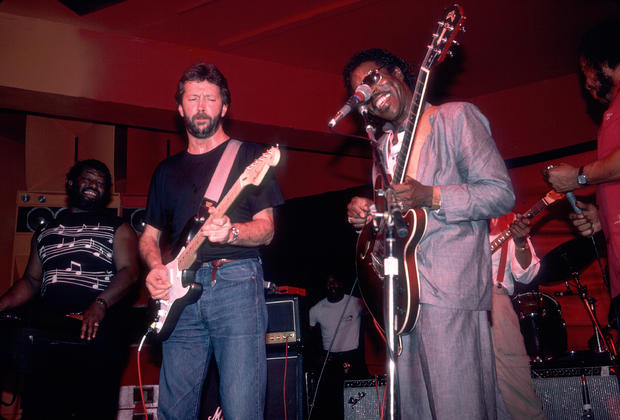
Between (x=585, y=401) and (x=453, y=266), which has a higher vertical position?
(x=453, y=266)

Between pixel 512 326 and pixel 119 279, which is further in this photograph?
pixel 512 326

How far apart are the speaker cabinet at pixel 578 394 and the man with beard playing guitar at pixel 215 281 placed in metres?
3.24

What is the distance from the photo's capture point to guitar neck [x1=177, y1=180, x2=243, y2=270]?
96.2 inches

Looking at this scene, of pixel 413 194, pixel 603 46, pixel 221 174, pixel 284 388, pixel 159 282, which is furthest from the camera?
pixel 284 388

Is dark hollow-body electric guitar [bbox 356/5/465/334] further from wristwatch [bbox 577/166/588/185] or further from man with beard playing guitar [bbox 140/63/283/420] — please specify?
wristwatch [bbox 577/166/588/185]

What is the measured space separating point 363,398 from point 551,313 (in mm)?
2843

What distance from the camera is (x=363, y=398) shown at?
13.8 feet

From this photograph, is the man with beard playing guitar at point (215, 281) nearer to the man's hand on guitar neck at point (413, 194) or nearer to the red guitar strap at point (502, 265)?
the man's hand on guitar neck at point (413, 194)

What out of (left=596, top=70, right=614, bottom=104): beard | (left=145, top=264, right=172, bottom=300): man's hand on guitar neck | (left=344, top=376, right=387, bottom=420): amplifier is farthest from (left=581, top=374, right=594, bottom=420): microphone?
(left=145, top=264, right=172, bottom=300): man's hand on guitar neck

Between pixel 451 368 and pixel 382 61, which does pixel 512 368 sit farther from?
pixel 382 61

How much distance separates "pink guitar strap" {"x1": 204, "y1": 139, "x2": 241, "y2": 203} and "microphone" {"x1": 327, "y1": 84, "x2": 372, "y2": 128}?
2.47 feet

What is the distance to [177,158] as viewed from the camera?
→ 2988 millimetres

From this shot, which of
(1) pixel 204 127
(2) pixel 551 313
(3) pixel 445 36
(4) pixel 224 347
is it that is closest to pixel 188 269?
(4) pixel 224 347

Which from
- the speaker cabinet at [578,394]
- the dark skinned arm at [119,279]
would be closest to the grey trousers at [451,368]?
the dark skinned arm at [119,279]
